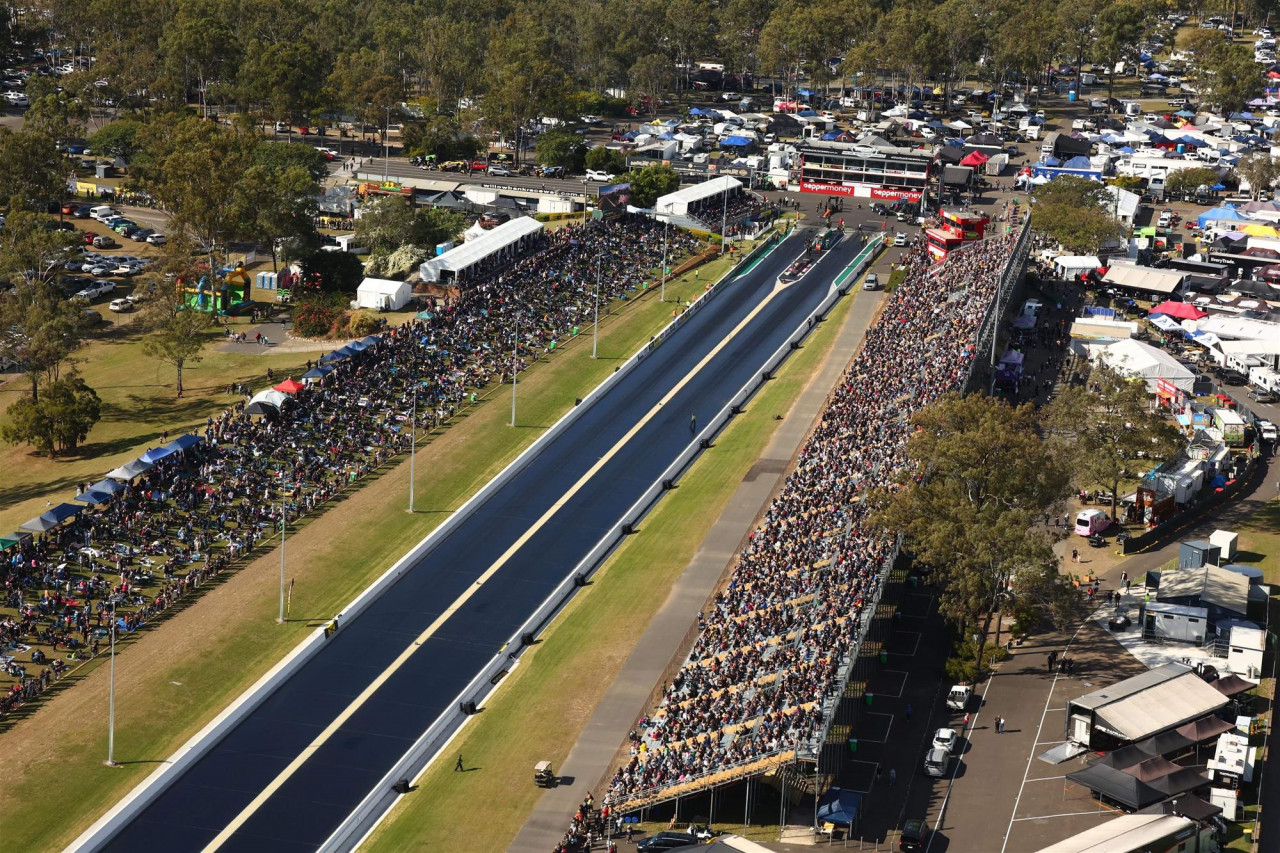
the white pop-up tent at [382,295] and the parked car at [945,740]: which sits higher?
the white pop-up tent at [382,295]

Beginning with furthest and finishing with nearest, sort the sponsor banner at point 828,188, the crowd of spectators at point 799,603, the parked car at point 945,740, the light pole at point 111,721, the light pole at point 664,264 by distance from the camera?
the sponsor banner at point 828,188, the light pole at point 664,264, the light pole at point 111,721, the parked car at point 945,740, the crowd of spectators at point 799,603

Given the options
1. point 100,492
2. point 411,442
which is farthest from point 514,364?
point 100,492

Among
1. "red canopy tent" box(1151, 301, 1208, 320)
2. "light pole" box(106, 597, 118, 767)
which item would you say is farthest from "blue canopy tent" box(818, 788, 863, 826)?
"red canopy tent" box(1151, 301, 1208, 320)

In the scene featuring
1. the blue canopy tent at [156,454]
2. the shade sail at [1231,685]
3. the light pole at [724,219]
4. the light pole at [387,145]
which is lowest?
the shade sail at [1231,685]

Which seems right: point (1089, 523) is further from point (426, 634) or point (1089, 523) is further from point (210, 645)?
point (210, 645)

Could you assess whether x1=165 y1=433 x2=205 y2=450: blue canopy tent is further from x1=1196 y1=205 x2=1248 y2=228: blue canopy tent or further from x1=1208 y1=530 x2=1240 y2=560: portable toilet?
x1=1196 y1=205 x2=1248 y2=228: blue canopy tent

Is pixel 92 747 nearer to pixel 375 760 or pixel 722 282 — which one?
pixel 375 760

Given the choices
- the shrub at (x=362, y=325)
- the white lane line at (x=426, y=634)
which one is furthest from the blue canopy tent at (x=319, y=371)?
the white lane line at (x=426, y=634)

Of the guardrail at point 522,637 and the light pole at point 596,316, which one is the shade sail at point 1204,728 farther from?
the light pole at point 596,316
